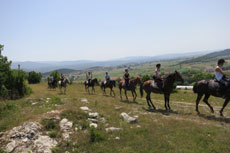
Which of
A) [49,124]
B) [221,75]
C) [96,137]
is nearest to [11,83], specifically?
[49,124]

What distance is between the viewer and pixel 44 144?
8.05 meters

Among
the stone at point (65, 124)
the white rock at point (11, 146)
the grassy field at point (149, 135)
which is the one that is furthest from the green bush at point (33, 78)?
the white rock at point (11, 146)

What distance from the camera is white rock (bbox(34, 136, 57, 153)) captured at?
25.2 ft

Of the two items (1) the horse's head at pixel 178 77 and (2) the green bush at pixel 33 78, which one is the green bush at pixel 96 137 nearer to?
(1) the horse's head at pixel 178 77

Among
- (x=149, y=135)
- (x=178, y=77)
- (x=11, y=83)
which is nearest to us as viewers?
(x=149, y=135)

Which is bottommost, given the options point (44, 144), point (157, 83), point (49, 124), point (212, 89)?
point (44, 144)

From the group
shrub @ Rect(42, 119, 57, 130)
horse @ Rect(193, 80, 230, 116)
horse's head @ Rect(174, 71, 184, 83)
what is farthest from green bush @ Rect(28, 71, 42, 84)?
horse @ Rect(193, 80, 230, 116)

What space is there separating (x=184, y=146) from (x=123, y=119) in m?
4.98

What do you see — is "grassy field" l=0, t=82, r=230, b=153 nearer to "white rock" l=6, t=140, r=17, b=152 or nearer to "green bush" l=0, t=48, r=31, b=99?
"white rock" l=6, t=140, r=17, b=152

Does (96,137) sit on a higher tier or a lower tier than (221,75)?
lower

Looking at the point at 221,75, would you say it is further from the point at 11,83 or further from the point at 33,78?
the point at 33,78

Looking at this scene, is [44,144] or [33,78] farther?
[33,78]

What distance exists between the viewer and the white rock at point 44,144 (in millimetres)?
7668

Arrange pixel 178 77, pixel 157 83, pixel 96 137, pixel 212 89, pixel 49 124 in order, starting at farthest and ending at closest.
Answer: pixel 157 83 → pixel 178 77 → pixel 212 89 → pixel 49 124 → pixel 96 137
